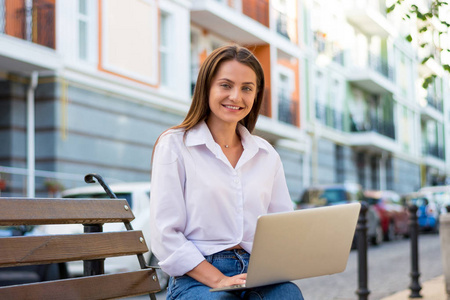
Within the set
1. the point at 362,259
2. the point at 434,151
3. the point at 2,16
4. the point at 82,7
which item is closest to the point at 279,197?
the point at 362,259

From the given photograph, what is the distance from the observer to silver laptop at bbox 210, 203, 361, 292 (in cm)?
275

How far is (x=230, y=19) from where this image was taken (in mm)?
21984

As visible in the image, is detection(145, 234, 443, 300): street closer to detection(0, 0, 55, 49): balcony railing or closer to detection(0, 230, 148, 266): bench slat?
detection(0, 230, 148, 266): bench slat

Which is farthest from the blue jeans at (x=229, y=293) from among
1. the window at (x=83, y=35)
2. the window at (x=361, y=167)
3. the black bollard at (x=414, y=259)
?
the window at (x=361, y=167)

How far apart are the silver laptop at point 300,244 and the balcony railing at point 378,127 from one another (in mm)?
32160

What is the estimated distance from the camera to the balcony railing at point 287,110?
1049 inches

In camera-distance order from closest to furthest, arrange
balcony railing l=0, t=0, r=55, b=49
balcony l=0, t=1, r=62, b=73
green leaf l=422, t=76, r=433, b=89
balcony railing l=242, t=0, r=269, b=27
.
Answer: green leaf l=422, t=76, r=433, b=89 < balcony l=0, t=1, r=62, b=73 < balcony railing l=0, t=0, r=55, b=49 < balcony railing l=242, t=0, r=269, b=27

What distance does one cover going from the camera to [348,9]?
33.8m

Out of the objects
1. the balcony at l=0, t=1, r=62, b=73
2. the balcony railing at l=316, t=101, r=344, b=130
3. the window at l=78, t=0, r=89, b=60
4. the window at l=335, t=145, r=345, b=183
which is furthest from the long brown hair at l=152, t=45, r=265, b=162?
the window at l=335, t=145, r=345, b=183

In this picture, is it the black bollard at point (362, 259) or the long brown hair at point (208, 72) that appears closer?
the long brown hair at point (208, 72)

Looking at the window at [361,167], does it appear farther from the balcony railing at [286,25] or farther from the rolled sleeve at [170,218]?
the rolled sleeve at [170,218]

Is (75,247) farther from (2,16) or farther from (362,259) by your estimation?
(2,16)

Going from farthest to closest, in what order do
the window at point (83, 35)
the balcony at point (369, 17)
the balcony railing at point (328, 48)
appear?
1. the balcony at point (369, 17)
2. the balcony railing at point (328, 48)
3. the window at point (83, 35)

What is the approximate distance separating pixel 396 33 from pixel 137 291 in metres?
40.2
